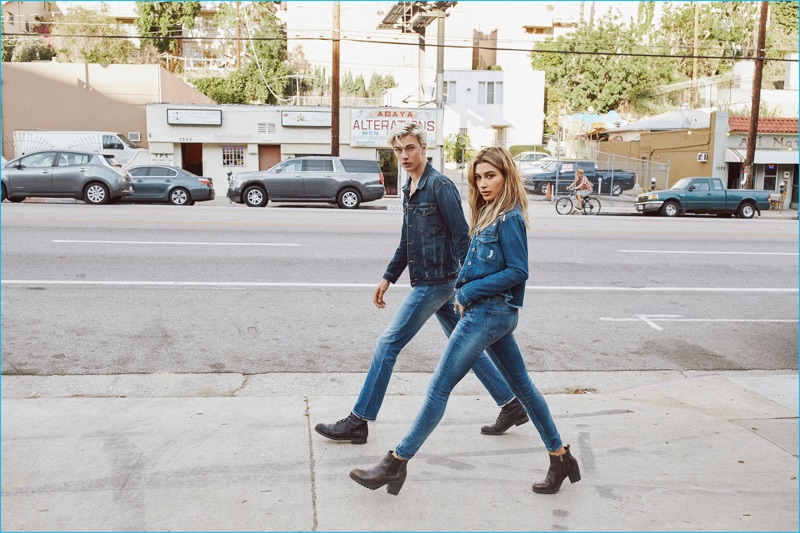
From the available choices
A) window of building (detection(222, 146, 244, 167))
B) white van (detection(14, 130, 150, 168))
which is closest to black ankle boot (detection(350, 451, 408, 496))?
white van (detection(14, 130, 150, 168))

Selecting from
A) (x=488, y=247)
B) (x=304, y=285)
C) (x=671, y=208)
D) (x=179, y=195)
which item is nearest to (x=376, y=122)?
(x=179, y=195)

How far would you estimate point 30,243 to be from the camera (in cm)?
1222

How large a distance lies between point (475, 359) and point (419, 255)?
2.85 ft

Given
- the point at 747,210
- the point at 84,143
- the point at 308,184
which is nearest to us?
the point at 308,184

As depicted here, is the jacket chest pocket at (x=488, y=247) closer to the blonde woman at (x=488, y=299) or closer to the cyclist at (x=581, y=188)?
the blonde woman at (x=488, y=299)

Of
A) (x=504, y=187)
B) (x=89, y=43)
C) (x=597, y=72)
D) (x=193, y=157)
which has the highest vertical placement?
(x=89, y=43)

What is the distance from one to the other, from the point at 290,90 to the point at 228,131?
24827 mm

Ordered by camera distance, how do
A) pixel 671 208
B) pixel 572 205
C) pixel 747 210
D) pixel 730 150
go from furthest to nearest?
1. pixel 730 150
2. pixel 747 210
3. pixel 671 208
4. pixel 572 205

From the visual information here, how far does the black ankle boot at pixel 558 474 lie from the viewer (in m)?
3.90

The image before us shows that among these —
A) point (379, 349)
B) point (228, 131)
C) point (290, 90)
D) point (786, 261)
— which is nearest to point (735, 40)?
point (290, 90)

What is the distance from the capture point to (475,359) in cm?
384

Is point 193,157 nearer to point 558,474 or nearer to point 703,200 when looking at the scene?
point 703,200

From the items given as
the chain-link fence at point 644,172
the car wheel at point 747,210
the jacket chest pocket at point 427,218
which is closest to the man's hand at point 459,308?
the jacket chest pocket at point 427,218

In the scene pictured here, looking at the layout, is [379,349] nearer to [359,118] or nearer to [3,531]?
[3,531]
